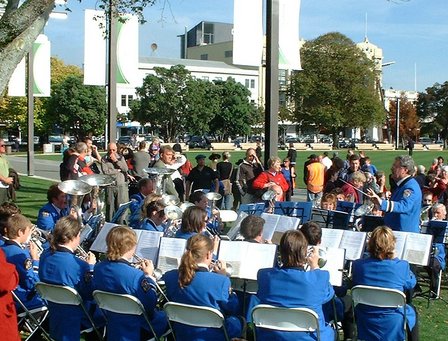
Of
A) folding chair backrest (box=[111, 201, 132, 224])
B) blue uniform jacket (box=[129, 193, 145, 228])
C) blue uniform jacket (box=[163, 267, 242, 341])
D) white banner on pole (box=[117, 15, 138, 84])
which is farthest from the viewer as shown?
white banner on pole (box=[117, 15, 138, 84])

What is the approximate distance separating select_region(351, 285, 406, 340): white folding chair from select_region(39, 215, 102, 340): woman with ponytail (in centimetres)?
234

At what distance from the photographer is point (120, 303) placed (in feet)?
18.0

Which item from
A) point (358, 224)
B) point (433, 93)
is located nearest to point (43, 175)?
point (358, 224)

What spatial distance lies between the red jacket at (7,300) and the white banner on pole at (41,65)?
18.9 m

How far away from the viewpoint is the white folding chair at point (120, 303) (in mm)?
5387

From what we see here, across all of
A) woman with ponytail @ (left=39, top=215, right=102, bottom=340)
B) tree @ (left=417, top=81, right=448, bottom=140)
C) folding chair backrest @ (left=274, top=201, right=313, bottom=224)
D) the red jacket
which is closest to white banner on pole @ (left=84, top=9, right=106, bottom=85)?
folding chair backrest @ (left=274, top=201, right=313, bottom=224)

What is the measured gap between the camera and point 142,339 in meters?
5.73

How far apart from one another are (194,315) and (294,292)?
79 centimetres

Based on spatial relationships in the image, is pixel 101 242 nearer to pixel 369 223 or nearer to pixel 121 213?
pixel 121 213

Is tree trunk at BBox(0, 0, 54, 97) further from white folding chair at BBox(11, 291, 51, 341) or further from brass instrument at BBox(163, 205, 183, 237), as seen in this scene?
white folding chair at BBox(11, 291, 51, 341)

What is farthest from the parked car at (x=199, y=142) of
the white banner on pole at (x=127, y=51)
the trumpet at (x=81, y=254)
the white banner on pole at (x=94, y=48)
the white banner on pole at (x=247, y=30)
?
the trumpet at (x=81, y=254)

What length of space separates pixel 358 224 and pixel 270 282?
4361 mm

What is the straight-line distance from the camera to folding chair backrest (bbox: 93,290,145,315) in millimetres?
5387

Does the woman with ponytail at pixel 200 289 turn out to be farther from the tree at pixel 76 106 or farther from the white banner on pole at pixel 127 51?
the tree at pixel 76 106
